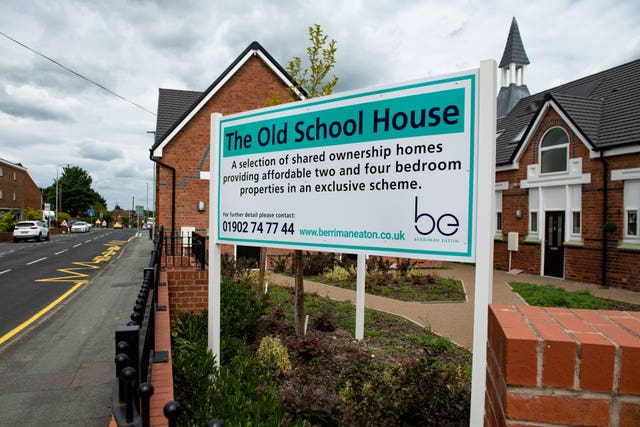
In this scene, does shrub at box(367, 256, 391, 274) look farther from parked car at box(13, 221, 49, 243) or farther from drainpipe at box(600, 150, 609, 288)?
parked car at box(13, 221, 49, 243)

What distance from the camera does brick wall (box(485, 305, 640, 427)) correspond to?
1.39m

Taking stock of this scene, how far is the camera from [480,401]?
8.91ft

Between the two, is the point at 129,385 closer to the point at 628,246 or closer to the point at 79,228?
the point at 628,246

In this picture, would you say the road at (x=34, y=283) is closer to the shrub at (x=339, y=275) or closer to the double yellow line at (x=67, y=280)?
the double yellow line at (x=67, y=280)

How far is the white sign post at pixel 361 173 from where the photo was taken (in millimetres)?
2953

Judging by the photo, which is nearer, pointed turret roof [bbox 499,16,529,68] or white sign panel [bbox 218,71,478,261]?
white sign panel [bbox 218,71,478,261]

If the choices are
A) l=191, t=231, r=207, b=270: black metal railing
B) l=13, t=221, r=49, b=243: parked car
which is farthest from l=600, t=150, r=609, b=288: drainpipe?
l=13, t=221, r=49, b=243: parked car

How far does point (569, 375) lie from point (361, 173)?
2.21 m

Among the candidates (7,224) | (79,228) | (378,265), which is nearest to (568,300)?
(378,265)

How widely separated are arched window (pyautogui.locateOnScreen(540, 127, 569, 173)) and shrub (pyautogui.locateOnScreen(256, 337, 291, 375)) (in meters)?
15.8

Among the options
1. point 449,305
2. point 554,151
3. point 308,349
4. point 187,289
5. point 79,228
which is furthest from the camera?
point 79,228

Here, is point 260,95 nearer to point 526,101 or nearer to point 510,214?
point 510,214

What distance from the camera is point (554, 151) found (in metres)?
17.5

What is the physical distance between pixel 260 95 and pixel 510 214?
12376 millimetres
